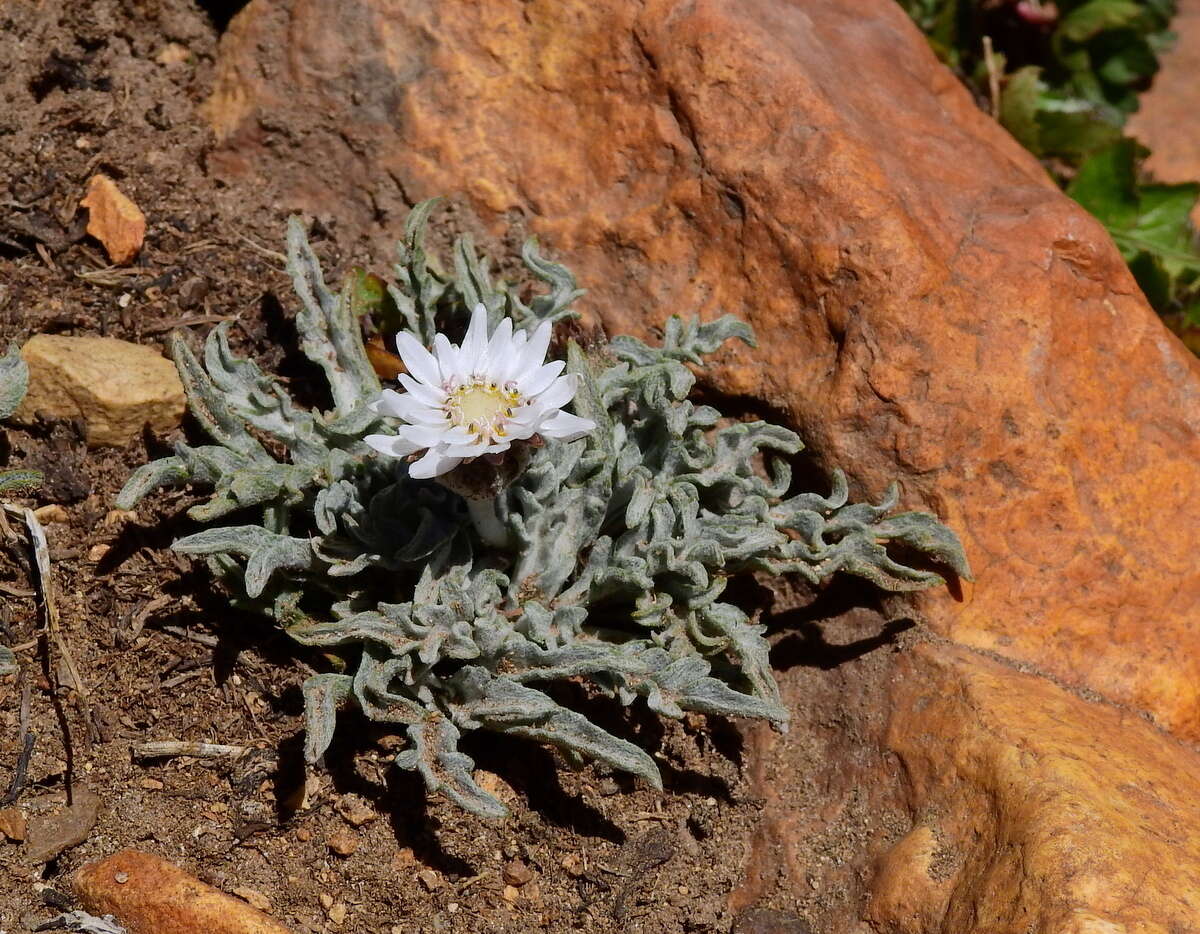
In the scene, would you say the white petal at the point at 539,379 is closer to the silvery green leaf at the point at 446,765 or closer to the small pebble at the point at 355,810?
the silvery green leaf at the point at 446,765

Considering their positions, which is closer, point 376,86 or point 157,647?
point 157,647

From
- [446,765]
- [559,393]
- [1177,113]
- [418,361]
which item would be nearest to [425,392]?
[418,361]

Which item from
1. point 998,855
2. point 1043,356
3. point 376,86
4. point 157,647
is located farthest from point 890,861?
point 376,86

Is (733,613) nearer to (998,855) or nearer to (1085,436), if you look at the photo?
(998,855)

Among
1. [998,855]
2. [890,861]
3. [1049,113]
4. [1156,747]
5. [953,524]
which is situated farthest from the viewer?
[1049,113]

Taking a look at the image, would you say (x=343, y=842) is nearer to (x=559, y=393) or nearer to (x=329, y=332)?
(x=559, y=393)

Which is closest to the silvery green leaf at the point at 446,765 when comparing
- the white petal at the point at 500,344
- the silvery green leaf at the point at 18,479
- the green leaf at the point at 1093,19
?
the white petal at the point at 500,344

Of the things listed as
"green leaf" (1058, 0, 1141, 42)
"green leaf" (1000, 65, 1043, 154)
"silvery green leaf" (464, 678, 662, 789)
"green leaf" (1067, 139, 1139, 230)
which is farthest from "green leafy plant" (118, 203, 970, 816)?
"green leaf" (1058, 0, 1141, 42)
